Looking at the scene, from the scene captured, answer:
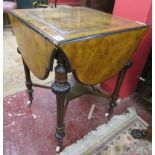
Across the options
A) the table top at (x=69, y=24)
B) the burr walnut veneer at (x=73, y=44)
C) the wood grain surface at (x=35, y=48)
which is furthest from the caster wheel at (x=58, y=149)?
the table top at (x=69, y=24)

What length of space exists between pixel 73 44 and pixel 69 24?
27cm

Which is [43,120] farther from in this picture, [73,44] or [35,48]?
[73,44]

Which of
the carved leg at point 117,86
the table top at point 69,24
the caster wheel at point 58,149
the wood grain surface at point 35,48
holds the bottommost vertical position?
the caster wheel at point 58,149

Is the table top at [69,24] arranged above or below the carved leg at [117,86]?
above

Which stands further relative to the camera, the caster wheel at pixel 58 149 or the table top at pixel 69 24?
the caster wheel at pixel 58 149

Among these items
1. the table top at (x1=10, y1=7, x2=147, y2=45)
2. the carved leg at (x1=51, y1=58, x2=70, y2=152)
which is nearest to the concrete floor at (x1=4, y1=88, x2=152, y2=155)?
the carved leg at (x1=51, y1=58, x2=70, y2=152)

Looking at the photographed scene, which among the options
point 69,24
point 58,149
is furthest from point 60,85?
point 58,149

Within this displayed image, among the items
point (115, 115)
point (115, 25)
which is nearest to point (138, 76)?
point (115, 115)

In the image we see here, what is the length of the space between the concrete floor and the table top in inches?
33.8

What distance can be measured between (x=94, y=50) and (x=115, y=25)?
0.93 ft

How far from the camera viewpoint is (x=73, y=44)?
87cm

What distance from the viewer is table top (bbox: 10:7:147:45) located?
3.02 ft

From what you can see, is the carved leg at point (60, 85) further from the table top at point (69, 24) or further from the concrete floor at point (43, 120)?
the concrete floor at point (43, 120)

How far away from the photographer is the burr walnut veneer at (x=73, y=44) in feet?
2.99
